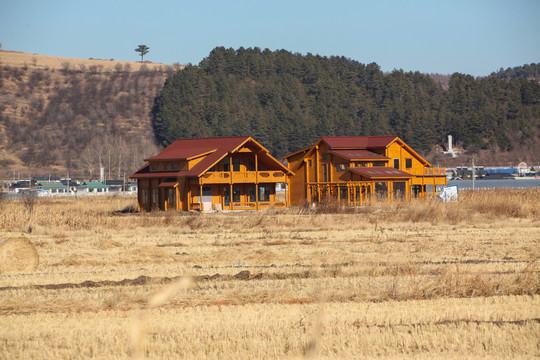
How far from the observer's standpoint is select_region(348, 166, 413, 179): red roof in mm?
57919

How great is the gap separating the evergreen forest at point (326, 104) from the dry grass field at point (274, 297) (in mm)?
112765

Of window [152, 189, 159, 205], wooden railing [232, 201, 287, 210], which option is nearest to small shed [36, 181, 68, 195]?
window [152, 189, 159, 205]

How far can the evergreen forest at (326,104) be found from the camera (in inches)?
5669

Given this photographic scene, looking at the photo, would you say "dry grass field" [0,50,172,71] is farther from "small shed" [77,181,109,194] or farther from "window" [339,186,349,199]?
"window" [339,186,349,199]

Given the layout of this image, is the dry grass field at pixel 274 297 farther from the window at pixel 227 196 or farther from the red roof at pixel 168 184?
the window at pixel 227 196

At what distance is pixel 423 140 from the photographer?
485 ft

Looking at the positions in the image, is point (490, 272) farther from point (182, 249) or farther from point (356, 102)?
point (356, 102)

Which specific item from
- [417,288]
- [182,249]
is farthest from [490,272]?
[182,249]

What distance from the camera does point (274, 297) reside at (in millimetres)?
16234

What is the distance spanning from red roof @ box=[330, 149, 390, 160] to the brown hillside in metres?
77.6

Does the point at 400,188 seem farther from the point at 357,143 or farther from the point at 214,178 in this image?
the point at 214,178

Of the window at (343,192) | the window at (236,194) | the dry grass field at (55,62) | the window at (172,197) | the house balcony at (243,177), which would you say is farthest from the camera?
the dry grass field at (55,62)

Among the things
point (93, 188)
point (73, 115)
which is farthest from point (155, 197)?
point (73, 115)

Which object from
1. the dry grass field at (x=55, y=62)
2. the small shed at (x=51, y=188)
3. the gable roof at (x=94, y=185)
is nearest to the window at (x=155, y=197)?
the small shed at (x=51, y=188)
